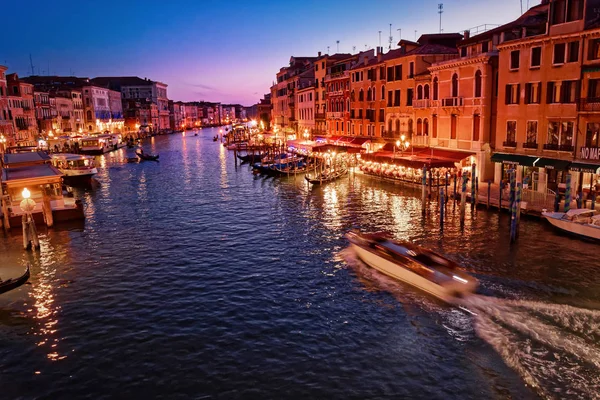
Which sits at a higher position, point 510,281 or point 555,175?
point 555,175

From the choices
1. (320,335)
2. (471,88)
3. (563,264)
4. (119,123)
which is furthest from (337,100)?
(119,123)

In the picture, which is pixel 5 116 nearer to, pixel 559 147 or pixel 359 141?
pixel 359 141

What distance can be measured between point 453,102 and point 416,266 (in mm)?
23211

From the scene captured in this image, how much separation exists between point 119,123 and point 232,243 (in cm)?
12045

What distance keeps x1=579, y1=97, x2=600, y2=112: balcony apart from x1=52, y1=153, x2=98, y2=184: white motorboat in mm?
43206

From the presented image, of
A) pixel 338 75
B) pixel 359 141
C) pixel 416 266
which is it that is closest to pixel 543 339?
pixel 416 266

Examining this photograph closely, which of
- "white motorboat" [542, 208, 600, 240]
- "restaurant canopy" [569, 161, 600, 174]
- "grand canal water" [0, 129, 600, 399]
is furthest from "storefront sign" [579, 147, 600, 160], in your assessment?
"grand canal water" [0, 129, 600, 399]

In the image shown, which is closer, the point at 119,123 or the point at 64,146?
the point at 64,146

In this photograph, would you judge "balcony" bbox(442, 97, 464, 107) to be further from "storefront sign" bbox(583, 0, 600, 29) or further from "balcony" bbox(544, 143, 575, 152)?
"storefront sign" bbox(583, 0, 600, 29)

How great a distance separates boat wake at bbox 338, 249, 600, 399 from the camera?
1219 centimetres

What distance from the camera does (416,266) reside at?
1848 centimetres

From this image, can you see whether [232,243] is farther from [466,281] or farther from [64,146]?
[64,146]

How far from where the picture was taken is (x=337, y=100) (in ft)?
203

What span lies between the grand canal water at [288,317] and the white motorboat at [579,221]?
1.86 ft
